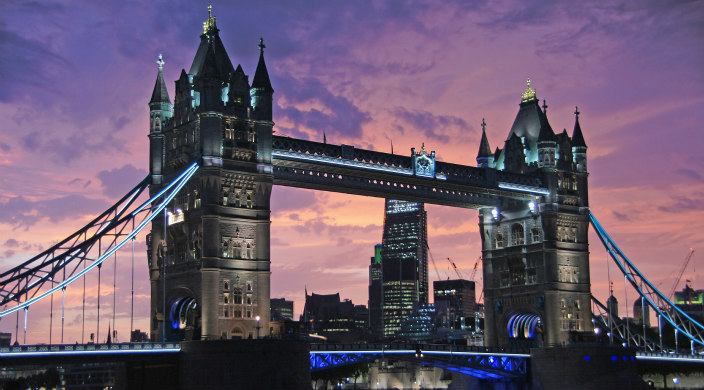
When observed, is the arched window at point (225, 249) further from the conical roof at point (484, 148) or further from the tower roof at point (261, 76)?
the conical roof at point (484, 148)

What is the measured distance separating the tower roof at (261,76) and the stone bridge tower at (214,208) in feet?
0.34

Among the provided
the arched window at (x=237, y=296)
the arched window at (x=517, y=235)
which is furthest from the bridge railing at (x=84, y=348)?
the arched window at (x=517, y=235)

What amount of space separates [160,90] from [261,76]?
10187mm

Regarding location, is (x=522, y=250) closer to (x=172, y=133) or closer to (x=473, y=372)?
(x=473, y=372)

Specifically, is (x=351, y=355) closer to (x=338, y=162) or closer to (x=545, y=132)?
(x=338, y=162)

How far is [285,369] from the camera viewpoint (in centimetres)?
7994

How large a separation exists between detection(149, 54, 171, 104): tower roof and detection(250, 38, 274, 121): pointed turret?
29.6 ft

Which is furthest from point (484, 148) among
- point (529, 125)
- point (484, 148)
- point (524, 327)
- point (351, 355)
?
point (351, 355)

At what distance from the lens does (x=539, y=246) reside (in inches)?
4390

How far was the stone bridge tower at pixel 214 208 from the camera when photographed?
279ft

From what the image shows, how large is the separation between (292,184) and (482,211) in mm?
30702

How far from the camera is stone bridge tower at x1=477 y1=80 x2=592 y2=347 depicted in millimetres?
110688

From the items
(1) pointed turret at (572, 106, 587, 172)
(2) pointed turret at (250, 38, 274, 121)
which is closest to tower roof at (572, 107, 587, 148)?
(1) pointed turret at (572, 106, 587, 172)

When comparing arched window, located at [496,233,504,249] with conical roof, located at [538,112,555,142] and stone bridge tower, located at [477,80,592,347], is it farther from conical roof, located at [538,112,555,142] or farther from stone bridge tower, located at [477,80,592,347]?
conical roof, located at [538,112,555,142]
